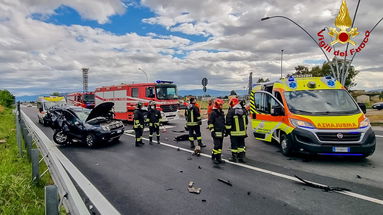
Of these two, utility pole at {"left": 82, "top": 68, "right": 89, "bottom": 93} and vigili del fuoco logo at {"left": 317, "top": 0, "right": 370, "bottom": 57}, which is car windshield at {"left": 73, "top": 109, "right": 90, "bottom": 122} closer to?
vigili del fuoco logo at {"left": 317, "top": 0, "right": 370, "bottom": 57}

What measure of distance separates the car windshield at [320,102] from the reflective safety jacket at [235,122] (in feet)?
5.19

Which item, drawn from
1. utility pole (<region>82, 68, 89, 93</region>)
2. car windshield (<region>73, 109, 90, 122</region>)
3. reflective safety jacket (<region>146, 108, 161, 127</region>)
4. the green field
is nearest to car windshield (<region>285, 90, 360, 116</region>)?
reflective safety jacket (<region>146, 108, 161, 127</region>)

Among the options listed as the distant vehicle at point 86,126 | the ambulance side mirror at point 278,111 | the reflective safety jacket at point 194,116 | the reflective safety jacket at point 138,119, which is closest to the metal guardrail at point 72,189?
the distant vehicle at point 86,126

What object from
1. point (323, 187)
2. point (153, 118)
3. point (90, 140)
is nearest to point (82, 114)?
point (90, 140)

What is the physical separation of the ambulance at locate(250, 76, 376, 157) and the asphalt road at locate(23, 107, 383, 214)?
1.60ft

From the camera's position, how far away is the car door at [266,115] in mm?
7836

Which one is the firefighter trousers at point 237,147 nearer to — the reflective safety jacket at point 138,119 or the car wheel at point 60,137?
the reflective safety jacket at point 138,119

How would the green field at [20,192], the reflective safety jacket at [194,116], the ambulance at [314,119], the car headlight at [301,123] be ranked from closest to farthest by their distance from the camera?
the green field at [20,192]
the ambulance at [314,119]
the car headlight at [301,123]
the reflective safety jacket at [194,116]

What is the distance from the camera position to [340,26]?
18453 mm

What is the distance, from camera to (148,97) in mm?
16344

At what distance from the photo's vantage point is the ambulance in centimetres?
632

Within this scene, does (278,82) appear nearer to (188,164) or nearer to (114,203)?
(188,164)

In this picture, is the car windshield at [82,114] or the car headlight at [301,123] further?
the car windshield at [82,114]

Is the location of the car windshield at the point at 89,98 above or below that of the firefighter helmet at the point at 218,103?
above
